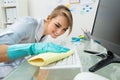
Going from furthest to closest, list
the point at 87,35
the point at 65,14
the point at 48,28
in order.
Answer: the point at 87,35 < the point at 48,28 < the point at 65,14

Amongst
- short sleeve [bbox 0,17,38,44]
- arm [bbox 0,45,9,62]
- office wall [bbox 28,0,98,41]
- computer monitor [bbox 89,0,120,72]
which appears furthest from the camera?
office wall [bbox 28,0,98,41]

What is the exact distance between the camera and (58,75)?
658 millimetres

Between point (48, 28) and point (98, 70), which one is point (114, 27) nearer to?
point (98, 70)

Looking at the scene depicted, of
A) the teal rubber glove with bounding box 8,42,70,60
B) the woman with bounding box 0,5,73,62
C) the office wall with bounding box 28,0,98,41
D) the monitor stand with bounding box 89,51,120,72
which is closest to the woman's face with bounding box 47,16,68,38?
the woman with bounding box 0,5,73,62

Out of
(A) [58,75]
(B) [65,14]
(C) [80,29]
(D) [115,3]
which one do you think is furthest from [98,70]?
(C) [80,29]

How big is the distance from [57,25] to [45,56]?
63 cm

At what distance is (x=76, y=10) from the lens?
2.27 m

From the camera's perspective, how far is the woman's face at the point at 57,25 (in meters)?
1.33

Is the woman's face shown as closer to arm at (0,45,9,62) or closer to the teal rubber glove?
the teal rubber glove

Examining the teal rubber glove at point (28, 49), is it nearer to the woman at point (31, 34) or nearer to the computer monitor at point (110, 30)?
the woman at point (31, 34)

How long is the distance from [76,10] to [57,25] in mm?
958

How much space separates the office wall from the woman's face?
842 millimetres

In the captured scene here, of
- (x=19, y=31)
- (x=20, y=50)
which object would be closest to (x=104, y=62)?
(x=20, y=50)

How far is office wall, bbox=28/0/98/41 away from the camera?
2.24m
